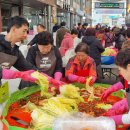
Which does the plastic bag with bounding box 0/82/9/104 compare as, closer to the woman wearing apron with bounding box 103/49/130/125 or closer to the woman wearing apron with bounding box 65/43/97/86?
the woman wearing apron with bounding box 103/49/130/125

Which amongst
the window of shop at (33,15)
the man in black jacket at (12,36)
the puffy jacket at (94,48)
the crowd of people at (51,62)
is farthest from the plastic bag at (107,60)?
the window of shop at (33,15)

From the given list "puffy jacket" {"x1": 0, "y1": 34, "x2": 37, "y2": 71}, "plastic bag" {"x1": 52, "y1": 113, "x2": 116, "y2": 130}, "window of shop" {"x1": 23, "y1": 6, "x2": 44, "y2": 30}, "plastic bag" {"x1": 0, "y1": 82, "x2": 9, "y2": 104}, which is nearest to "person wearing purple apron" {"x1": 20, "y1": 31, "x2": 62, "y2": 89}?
"puffy jacket" {"x1": 0, "y1": 34, "x2": 37, "y2": 71}

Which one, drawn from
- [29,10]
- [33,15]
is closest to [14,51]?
[29,10]

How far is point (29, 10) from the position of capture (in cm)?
2136

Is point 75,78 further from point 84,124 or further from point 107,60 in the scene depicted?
point 107,60

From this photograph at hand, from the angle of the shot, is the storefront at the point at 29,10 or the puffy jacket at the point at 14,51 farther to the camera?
the storefront at the point at 29,10

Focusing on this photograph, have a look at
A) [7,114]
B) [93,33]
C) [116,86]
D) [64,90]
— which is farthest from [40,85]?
[93,33]

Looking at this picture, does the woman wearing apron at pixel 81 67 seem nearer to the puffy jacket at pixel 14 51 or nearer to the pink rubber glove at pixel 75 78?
the pink rubber glove at pixel 75 78

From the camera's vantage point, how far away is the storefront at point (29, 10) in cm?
1634

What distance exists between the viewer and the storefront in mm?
16344

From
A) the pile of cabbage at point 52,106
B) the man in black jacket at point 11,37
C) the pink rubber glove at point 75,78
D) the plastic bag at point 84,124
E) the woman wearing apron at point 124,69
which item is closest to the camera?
the plastic bag at point 84,124

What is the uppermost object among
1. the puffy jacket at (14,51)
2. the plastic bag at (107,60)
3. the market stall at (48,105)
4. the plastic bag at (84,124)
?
the puffy jacket at (14,51)

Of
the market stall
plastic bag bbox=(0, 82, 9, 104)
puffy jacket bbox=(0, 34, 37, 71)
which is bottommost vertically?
the market stall

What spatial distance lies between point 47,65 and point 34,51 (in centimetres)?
24
